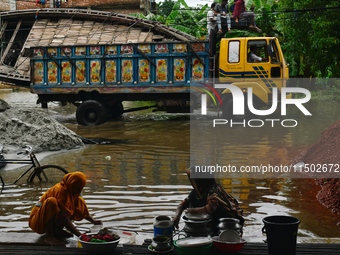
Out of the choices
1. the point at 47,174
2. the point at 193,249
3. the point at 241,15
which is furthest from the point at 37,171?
the point at 241,15

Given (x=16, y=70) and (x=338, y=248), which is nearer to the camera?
Answer: (x=338, y=248)

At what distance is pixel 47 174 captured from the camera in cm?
979

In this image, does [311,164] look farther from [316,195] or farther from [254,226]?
[254,226]

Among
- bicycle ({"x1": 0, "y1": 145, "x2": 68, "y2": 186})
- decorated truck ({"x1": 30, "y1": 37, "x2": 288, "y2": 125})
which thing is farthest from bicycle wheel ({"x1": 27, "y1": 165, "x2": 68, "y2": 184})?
decorated truck ({"x1": 30, "y1": 37, "x2": 288, "y2": 125})

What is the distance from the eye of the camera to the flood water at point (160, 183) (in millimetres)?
7023

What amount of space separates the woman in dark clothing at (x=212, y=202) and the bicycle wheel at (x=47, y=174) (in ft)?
13.3

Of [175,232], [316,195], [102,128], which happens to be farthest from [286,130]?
[175,232]

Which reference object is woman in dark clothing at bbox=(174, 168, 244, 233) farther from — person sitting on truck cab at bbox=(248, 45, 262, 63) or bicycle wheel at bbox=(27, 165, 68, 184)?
person sitting on truck cab at bbox=(248, 45, 262, 63)

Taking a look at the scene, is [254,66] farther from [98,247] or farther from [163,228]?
[98,247]

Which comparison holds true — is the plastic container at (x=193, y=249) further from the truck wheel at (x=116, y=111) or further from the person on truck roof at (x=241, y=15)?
the truck wheel at (x=116, y=111)

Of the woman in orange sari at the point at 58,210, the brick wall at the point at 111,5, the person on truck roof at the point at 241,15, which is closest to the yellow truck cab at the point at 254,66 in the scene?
the person on truck roof at the point at 241,15

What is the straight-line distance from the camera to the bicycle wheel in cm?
908

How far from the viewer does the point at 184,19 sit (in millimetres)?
26766

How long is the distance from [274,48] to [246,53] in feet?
2.71
